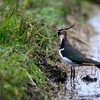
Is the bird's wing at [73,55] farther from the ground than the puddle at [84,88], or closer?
farther from the ground

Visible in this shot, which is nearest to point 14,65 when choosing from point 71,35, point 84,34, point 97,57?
point 97,57

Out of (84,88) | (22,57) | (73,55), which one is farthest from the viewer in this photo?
(73,55)

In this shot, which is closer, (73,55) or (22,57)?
(22,57)

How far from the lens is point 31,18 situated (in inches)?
371

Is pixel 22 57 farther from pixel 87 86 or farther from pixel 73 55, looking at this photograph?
pixel 87 86

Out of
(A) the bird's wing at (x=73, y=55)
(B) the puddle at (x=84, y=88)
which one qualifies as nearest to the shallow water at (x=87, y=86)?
(B) the puddle at (x=84, y=88)

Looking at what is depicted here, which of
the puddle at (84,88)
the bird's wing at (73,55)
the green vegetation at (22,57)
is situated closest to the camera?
the green vegetation at (22,57)

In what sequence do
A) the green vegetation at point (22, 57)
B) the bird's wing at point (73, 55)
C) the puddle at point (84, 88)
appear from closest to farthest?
1. the green vegetation at point (22, 57)
2. the puddle at point (84, 88)
3. the bird's wing at point (73, 55)

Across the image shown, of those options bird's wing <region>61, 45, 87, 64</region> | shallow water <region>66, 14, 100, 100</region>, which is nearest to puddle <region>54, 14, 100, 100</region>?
shallow water <region>66, 14, 100, 100</region>

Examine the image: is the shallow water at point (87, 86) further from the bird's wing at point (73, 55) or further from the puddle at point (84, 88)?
the bird's wing at point (73, 55)

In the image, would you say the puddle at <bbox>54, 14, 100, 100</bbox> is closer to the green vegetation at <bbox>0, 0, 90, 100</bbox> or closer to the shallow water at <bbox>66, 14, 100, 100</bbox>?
the shallow water at <bbox>66, 14, 100, 100</bbox>

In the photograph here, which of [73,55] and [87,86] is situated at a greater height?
[73,55]

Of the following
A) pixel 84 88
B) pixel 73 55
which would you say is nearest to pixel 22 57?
pixel 73 55

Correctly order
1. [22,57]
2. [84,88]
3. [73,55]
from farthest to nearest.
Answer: [73,55], [84,88], [22,57]
